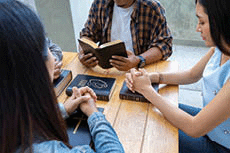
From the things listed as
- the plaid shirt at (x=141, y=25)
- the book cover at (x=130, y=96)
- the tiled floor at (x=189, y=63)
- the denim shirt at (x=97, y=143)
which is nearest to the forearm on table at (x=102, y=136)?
the denim shirt at (x=97, y=143)

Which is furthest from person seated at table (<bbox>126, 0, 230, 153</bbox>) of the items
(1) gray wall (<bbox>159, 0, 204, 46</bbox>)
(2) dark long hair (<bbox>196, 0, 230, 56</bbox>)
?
(1) gray wall (<bbox>159, 0, 204, 46</bbox>)

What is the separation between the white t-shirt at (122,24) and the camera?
1.52 meters

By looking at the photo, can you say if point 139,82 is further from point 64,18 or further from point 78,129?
point 64,18

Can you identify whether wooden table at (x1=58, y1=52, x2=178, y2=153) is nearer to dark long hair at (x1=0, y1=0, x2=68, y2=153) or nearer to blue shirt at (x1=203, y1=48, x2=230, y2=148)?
blue shirt at (x1=203, y1=48, x2=230, y2=148)

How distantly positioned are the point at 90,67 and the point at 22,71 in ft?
2.66

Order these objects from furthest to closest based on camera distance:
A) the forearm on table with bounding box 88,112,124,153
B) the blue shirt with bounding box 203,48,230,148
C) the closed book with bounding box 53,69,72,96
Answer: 1. the closed book with bounding box 53,69,72,96
2. the blue shirt with bounding box 203,48,230,148
3. the forearm on table with bounding box 88,112,124,153

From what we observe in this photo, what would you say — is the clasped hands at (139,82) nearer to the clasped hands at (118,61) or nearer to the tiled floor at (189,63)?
the clasped hands at (118,61)

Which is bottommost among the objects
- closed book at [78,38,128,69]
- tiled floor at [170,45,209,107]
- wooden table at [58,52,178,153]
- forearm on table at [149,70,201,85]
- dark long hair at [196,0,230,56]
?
tiled floor at [170,45,209,107]

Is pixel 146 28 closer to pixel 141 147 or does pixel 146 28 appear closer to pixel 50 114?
pixel 141 147

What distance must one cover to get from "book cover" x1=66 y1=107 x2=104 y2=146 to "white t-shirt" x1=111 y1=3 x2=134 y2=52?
0.85 meters

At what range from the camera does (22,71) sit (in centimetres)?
47

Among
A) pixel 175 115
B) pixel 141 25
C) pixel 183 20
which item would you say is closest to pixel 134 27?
pixel 141 25

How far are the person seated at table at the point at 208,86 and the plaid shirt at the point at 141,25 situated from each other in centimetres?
31

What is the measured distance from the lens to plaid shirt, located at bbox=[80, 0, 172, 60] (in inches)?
54.9
